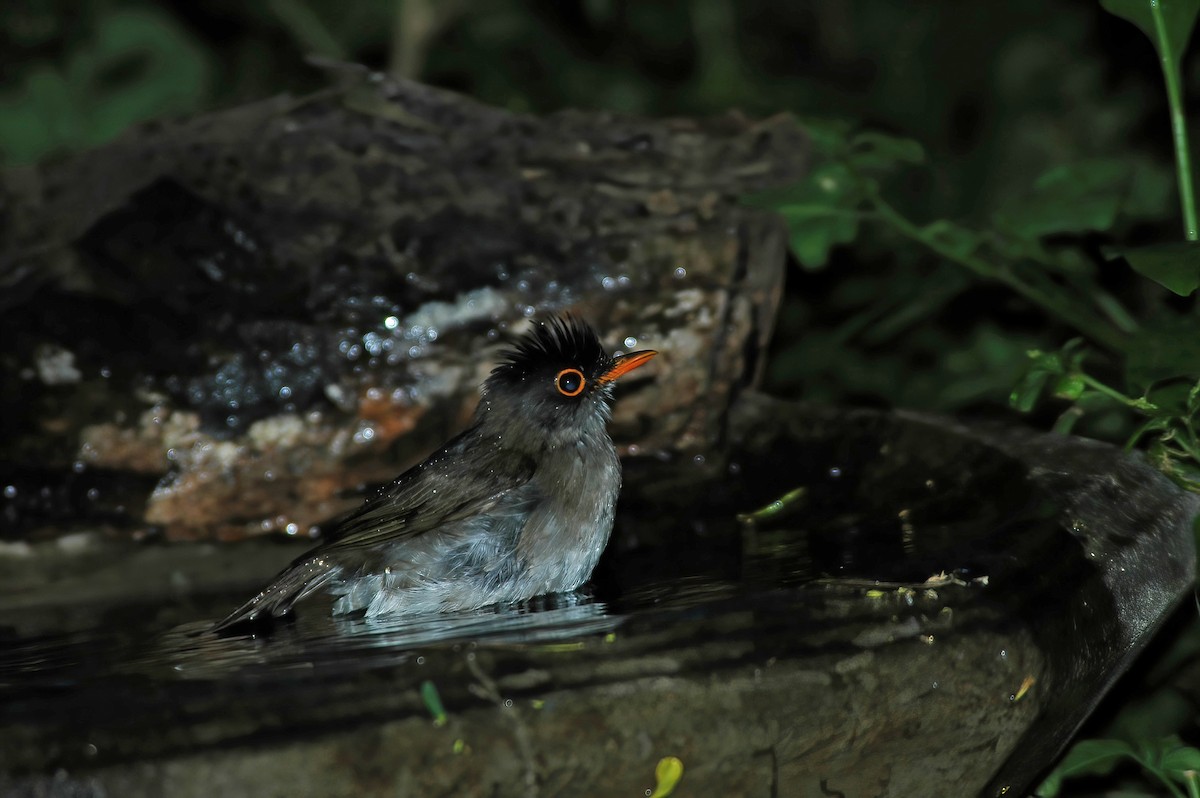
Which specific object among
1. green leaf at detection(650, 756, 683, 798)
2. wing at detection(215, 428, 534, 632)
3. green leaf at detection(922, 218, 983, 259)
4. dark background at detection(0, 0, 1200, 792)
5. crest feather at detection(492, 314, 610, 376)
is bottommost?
green leaf at detection(650, 756, 683, 798)

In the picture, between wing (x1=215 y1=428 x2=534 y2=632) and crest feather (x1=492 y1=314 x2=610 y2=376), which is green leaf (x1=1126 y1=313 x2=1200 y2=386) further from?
wing (x1=215 y1=428 x2=534 y2=632)

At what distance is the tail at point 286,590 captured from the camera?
3125mm

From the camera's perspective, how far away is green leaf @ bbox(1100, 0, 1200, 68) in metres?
4.09

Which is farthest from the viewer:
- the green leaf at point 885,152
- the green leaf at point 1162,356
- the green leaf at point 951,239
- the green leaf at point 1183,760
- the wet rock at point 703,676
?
the green leaf at point 885,152

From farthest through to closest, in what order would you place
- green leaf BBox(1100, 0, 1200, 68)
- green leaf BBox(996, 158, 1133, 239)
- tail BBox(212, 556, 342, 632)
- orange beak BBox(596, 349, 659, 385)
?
1. green leaf BBox(996, 158, 1133, 239)
2. green leaf BBox(1100, 0, 1200, 68)
3. orange beak BBox(596, 349, 659, 385)
4. tail BBox(212, 556, 342, 632)

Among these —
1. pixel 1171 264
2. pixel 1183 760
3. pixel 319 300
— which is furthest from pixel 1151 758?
pixel 319 300

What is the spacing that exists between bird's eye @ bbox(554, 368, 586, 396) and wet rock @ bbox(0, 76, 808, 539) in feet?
2.40

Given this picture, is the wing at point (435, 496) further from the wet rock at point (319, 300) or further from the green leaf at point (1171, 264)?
the green leaf at point (1171, 264)

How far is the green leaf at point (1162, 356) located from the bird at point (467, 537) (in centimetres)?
135

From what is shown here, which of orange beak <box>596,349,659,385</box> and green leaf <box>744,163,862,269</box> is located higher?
green leaf <box>744,163,862,269</box>

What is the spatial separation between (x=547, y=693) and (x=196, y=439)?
2.51 m

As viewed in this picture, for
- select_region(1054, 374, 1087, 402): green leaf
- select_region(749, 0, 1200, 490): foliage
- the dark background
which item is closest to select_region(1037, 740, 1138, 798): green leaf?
select_region(749, 0, 1200, 490): foliage

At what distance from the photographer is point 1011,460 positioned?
3.55 meters

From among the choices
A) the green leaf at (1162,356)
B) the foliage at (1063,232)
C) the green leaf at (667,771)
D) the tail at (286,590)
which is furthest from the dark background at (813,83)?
the green leaf at (667,771)
